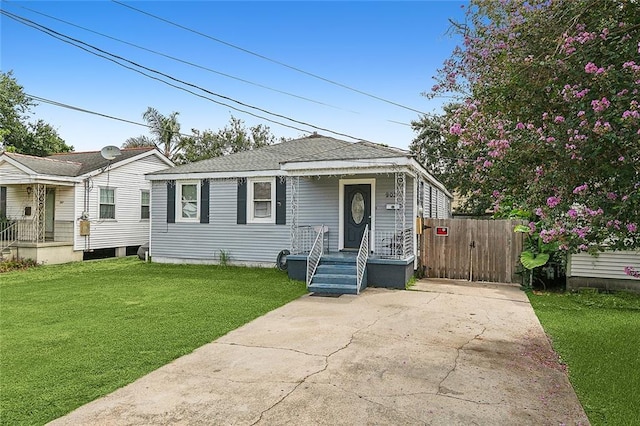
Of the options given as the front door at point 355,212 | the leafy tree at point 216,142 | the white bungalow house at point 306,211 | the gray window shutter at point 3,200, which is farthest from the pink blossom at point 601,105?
the leafy tree at point 216,142

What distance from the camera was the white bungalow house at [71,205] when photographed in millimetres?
14414

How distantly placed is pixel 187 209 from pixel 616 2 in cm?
1241

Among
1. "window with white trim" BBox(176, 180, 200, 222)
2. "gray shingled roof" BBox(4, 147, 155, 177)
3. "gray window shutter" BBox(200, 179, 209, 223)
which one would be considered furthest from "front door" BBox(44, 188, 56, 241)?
"gray window shutter" BBox(200, 179, 209, 223)

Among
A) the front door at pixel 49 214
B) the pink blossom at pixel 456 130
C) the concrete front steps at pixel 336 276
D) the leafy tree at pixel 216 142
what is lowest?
the concrete front steps at pixel 336 276

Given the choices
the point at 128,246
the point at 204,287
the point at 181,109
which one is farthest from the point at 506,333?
the point at 181,109

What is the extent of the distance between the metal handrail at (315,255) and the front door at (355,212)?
86cm

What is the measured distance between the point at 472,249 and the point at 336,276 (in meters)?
4.05

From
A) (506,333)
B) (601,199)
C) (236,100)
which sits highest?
(236,100)

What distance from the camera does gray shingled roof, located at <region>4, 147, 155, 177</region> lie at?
14.8m

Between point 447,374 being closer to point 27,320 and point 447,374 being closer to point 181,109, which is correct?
point 27,320

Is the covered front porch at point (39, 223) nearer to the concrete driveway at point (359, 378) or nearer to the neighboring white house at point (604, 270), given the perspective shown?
the concrete driveway at point (359, 378)

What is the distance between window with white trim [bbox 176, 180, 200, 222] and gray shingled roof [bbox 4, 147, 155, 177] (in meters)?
4.59

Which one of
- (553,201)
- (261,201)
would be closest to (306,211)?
(261,201)

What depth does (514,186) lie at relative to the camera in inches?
184
